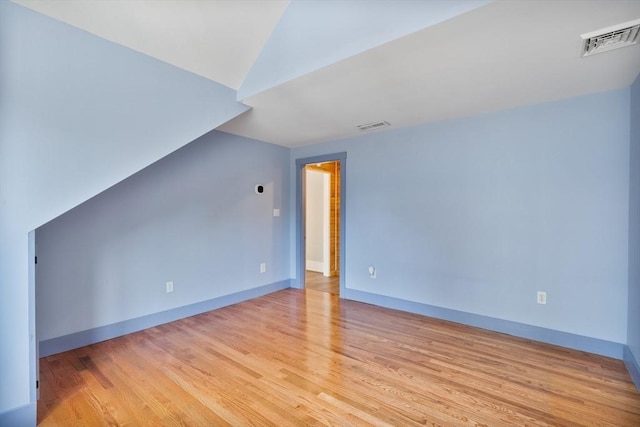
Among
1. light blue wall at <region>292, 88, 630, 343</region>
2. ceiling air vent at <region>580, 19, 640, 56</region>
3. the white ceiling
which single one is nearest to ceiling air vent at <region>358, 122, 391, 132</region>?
light blue wall at <region>292, 88, 630, 343</region>

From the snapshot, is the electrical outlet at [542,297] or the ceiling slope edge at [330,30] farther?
the electrical outlet at [542,297]

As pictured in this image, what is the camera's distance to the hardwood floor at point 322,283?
15.3 feet

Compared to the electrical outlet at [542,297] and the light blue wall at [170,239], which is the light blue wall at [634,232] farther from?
the light blue wall at [170,239]

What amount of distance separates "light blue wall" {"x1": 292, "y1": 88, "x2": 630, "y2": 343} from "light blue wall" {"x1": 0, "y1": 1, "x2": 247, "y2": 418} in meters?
2.66

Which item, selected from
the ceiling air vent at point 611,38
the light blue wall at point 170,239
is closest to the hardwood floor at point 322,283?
the light blue wall at point 170,239

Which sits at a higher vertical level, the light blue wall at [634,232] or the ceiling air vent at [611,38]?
the ceiling air vent at [611,38]

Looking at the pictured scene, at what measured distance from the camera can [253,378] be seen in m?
2.12

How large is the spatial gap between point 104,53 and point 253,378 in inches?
98.8

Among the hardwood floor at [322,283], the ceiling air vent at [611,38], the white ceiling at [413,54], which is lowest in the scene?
the hardwood floor at [322,283]

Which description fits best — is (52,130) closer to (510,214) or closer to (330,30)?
(330,30)

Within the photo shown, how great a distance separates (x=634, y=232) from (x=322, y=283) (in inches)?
153

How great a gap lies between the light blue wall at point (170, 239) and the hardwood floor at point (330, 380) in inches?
16.2

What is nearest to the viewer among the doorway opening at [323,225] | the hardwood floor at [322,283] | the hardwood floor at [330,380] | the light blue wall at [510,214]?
the hardwood floor at [330,380]

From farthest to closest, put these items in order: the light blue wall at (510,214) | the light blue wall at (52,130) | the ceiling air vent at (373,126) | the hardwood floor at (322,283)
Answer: the hardwood floor at (322,283), the ceiling air vent at (373,126), the light blue wall at (510,214), the light blue wall at (52,130)
